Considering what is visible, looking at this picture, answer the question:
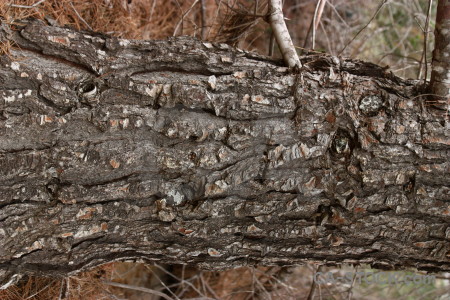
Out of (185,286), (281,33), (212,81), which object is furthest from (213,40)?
(185,286)

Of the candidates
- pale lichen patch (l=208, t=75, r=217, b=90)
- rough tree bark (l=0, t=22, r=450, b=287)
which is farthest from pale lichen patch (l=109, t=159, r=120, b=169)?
pale lichen patch (l=208, t=75, r=217, b=90)

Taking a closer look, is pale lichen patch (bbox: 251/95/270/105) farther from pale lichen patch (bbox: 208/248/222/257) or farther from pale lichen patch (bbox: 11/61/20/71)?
pale lichen patch (bbox: 11/61/20/71)

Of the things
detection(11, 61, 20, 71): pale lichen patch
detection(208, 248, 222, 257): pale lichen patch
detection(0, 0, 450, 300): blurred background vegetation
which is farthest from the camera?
detection(0, 0, 450, 300): blurred background vegetation

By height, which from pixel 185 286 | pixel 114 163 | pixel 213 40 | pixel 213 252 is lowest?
pixel 185 286

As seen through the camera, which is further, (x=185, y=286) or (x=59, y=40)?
(x=185, y=286)

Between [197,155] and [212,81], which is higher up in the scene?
[212,81]

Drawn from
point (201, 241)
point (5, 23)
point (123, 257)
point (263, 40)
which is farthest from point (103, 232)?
point (263, 40)

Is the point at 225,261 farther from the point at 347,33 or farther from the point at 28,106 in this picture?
the point at 347,33

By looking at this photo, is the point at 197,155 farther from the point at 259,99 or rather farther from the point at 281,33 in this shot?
the point at 281,33
